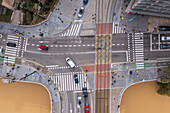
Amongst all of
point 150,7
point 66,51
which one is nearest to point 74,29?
point 66,51

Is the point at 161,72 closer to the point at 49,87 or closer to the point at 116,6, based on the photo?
the point at 116,6

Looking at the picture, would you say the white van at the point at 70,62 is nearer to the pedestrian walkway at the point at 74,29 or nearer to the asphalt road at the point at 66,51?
the asphalt road at the point at 66,51

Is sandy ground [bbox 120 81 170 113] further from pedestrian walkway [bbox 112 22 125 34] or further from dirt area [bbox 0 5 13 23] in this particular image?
dirt area [bbox 0 5 13 23]

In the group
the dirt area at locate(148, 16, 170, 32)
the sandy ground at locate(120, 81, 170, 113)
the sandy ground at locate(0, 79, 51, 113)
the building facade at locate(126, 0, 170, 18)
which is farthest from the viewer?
the sandy ground at locate(120, 81, 170, 113)

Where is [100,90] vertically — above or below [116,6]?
below

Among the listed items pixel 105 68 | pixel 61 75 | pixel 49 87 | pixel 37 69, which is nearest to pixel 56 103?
pixel 49 87

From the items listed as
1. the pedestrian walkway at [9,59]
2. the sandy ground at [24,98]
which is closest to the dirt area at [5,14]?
the pedestrian walkway at [9,59]

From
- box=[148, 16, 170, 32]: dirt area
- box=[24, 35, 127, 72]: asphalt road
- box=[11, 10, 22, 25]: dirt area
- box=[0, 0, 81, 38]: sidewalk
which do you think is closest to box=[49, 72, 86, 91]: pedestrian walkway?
box=[24, 35, 127, 72]: asphalt road
